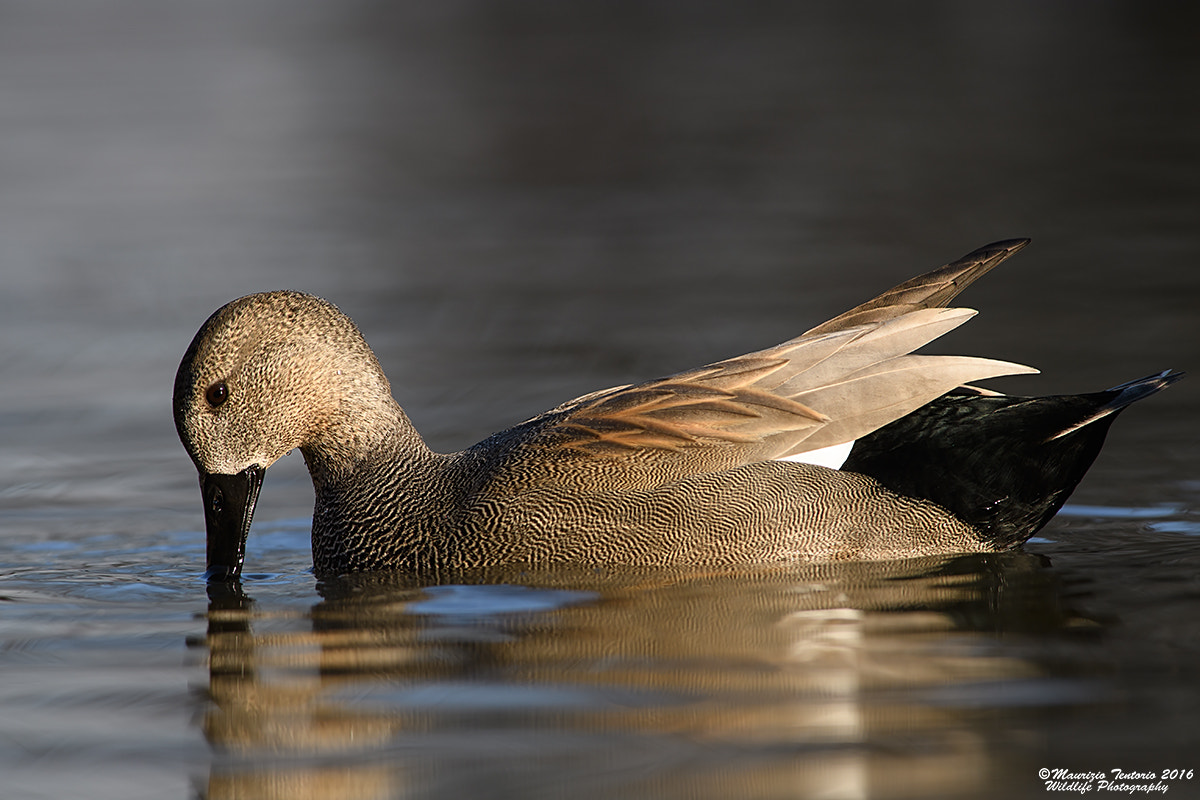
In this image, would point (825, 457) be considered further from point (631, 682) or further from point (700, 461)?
point (631, 682)

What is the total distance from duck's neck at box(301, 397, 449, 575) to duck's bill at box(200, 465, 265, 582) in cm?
26

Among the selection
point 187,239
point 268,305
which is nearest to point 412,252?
point 187,239

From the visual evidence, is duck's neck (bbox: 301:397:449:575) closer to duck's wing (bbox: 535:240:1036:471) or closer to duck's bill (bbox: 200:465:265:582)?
duck's bill (bbox: 200:465:265:582)

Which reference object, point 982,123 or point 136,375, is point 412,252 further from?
point 982,123

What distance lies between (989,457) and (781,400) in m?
0.71

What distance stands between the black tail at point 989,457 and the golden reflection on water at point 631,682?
195mm

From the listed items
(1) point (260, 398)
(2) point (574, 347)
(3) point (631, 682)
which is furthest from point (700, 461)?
(2) point (574, 347)

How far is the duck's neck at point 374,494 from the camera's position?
17.9ft

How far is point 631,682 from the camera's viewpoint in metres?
4.18

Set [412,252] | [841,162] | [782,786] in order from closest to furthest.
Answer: [782,786], [412,252], [841,162]

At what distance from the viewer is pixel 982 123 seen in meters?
14.6

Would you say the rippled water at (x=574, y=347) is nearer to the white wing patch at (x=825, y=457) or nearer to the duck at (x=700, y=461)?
the duck at (x=700, y=461)

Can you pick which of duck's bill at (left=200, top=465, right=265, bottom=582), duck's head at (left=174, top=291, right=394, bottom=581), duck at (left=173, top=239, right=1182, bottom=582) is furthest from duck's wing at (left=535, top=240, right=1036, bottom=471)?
duck's bill at (left=200, top=465, right=265, bottom=582)

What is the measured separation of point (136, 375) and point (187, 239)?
10.7 ft
